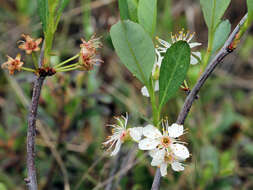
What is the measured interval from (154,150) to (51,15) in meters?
0.45

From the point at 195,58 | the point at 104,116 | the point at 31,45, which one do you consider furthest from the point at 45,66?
the point at 104,116

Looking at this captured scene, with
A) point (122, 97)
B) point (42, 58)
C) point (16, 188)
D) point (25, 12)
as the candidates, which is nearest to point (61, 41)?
point (25, 12)

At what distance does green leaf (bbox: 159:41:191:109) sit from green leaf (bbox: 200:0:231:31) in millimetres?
136

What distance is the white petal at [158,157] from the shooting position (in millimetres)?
886

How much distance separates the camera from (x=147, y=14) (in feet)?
2.80

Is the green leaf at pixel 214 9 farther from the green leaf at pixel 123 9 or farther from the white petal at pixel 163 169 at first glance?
the white petal at pixel 163 169

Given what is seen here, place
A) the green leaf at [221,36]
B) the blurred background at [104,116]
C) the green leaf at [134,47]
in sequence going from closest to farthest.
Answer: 1. the green leaf at [134,47]
2. the green leaf at [221,36]
3. the blurred background at [104,116]

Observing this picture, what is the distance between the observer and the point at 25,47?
0.87 metres

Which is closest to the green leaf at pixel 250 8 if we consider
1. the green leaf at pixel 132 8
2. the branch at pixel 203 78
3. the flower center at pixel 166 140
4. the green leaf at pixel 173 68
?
the branch at pixel 203 78

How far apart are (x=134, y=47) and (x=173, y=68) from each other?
0.40ft

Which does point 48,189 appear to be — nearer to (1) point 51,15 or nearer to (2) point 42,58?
(2) point 42,58

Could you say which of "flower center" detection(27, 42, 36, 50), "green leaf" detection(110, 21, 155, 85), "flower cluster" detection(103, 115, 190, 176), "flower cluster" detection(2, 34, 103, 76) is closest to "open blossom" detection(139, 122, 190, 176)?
"flower cluster" detection(103, 115, 190, 176)

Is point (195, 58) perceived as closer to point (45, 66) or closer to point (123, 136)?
point (123, 136)

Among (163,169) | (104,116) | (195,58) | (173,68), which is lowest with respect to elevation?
(163,169)
